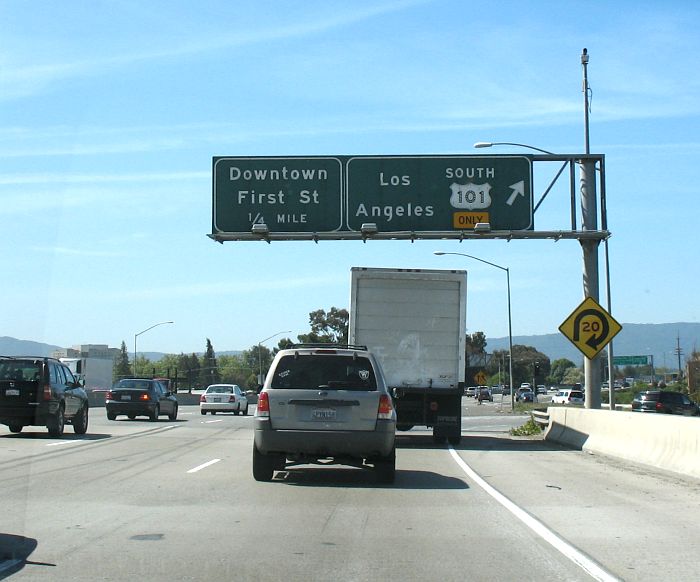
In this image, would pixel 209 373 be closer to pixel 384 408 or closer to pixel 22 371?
pixel 22 371

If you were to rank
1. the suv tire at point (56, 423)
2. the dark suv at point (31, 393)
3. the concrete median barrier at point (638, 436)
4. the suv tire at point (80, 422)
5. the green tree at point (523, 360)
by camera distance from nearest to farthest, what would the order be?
the concrete median barrier at point (638, 436)
the dark suv at point (31, 393)
the suv tire at point (56, 423)
the suv tire at point (80, 422)
the green tree at point (523, 360)

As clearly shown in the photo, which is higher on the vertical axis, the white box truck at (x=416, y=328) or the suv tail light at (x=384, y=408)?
the white box truck at (x=416, y=328)

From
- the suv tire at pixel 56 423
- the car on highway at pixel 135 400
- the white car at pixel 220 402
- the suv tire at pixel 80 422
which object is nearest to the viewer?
the suv tire at pixel 56 423

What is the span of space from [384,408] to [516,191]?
13867 mm

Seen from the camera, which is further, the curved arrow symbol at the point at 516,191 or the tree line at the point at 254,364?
the tree line at the point at 254,364

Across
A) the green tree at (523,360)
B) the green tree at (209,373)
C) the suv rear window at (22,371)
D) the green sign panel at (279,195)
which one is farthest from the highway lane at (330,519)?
the green tree at (523,360)

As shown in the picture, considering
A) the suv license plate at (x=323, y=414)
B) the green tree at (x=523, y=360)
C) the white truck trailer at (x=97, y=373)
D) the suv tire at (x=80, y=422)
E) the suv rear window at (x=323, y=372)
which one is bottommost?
the suv tire at (x=80, y=422)

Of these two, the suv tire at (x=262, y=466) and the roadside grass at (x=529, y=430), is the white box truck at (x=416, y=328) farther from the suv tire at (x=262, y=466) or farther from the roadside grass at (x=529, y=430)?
the suv tire at (x=262, y=466)

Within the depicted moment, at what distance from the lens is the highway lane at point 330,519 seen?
310 inches

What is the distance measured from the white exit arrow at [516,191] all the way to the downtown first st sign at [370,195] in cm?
3

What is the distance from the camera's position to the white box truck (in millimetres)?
21234

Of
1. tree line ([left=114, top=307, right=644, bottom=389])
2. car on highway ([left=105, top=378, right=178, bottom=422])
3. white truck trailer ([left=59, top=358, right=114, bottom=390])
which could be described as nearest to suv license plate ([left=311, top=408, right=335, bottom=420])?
car on highway ([left=105, top=378, right=178, bottom=422])

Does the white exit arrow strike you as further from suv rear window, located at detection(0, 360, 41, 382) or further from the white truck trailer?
Result: the white truck trailer

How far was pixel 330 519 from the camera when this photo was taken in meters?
10.3
